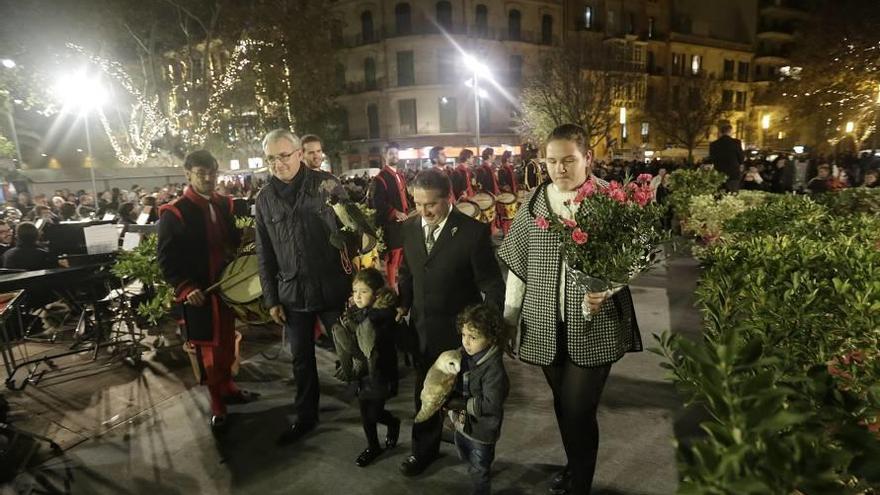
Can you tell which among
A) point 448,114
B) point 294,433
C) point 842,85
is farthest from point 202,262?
point 448,114

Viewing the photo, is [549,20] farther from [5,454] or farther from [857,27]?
[5,454]

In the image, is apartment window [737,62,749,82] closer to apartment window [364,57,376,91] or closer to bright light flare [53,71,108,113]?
apartment window [364,57,376,91]

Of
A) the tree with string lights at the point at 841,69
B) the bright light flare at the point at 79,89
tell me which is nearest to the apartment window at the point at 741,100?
the tree with string lights at the point at 841,69

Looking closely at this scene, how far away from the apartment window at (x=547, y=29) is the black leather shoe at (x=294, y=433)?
3920cm

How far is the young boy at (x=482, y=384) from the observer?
2770 mm

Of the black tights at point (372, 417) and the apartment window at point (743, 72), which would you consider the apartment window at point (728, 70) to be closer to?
the apartment window at point (743, 72)

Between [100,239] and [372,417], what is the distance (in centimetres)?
484

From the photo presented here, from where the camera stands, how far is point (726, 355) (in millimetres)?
1284

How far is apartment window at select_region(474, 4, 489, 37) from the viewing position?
35.8 m

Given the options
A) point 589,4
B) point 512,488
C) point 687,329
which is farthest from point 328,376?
point 589,4

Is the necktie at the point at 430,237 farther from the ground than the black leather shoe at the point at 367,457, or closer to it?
farther from the ground

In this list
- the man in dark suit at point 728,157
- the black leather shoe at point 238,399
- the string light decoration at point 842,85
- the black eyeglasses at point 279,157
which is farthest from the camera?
the string light decoration at point 842,85

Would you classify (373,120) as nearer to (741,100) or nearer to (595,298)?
(595,298)

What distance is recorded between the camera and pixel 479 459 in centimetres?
287
